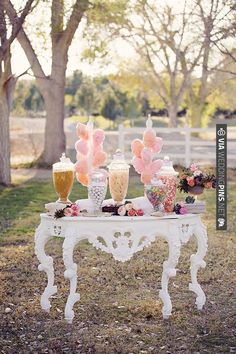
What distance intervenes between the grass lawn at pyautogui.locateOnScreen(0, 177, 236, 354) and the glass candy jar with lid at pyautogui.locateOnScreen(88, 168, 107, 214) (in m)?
0.94

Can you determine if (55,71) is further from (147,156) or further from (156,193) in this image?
(156,193)

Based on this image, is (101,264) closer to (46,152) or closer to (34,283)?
(34,283)

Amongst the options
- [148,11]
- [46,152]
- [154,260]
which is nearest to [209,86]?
[148,11]

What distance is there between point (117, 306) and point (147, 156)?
1.38m

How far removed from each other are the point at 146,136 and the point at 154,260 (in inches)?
119

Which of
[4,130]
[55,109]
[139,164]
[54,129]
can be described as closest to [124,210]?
[139,164]

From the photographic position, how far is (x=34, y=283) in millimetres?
8492

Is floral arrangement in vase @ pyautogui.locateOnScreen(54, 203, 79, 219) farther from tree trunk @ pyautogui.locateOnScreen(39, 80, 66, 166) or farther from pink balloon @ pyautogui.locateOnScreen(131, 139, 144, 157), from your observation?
tree trunk @ pyautogui.locateOnScreen(39, 80, 66, 166)

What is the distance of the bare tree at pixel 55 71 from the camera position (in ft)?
69.4

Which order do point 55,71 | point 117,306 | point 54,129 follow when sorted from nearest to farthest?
point 117,306
point 55,71
point 54,129

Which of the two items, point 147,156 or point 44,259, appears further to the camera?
point 44,259

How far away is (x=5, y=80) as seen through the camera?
60.2 feet

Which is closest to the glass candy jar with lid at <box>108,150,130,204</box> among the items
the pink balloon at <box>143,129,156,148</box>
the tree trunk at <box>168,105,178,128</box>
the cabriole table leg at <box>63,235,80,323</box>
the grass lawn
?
the pink balloon at <box>143,129,156,148</box>

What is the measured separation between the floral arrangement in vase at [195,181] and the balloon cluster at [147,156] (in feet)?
1.25
